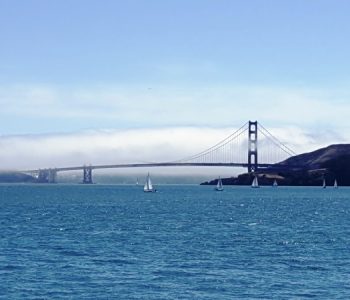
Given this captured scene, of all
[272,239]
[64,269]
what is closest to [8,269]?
[64,269]

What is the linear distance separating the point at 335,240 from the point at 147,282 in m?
21.3

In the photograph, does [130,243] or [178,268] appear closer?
[178,268]

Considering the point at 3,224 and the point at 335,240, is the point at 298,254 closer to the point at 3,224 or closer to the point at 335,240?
the point at 335,240

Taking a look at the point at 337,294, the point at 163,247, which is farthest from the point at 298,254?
the point at 337,294

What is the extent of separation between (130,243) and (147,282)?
1523 centimetres

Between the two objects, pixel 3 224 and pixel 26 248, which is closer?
pixel 26 248

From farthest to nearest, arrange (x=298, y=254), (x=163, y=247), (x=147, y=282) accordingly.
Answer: (x=163, y=247) → (x=298, y=254) → (x=147, y=282)

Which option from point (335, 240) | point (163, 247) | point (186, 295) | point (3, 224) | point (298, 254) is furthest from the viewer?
point (3, 224)

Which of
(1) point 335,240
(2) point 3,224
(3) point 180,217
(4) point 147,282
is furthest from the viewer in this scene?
(3) point 180,217

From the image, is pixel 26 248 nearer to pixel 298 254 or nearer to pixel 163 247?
pixel 163 247

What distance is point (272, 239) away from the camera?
5091cm

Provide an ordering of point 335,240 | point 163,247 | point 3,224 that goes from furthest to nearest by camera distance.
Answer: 1. point 3,224
2. point 335,240
3. point 163,247

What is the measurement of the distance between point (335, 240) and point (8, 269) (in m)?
22.6

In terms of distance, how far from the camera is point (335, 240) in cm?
5059
